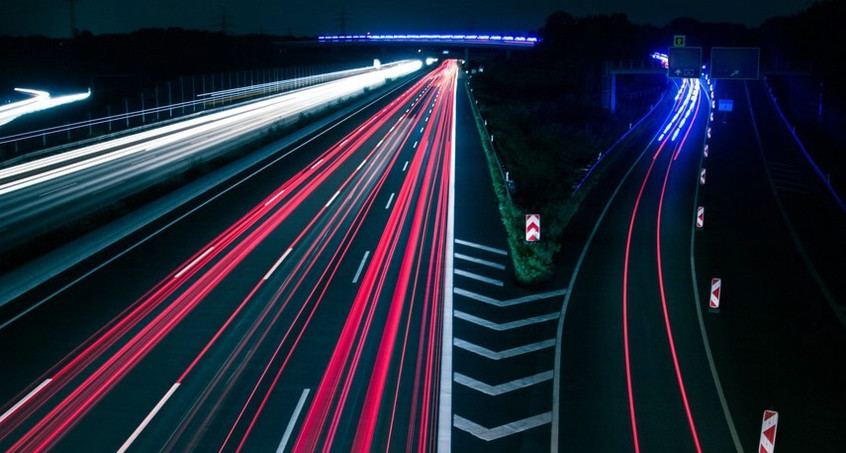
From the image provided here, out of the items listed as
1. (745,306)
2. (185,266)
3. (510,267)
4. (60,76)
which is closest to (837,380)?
(745,306)

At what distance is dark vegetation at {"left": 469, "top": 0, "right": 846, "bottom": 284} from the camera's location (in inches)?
1072

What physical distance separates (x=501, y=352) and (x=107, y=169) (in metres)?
27.7

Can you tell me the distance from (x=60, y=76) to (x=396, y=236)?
232ft

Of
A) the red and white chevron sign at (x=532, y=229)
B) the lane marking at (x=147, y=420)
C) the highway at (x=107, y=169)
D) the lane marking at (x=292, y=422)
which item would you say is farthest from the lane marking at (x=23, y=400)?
the red and white chevron sign at (x=532, y=229)

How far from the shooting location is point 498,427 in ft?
40.5

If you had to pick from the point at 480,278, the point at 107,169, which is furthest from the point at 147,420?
the point at 107,169

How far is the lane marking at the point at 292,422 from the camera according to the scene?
37.2ft

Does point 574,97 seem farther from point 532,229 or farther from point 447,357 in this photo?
point 447,357

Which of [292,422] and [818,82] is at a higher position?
[818,82]

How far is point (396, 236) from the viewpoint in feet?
81.0

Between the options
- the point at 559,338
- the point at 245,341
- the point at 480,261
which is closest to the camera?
the point at 245,341

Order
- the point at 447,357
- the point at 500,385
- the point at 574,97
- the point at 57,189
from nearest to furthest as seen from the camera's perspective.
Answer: the point at 500,385 → the point at 447,357 → the point at 57,189 → the point at 574,97

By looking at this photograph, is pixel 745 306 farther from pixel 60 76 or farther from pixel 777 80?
pixel 777 80

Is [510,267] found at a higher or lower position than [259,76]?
lower
